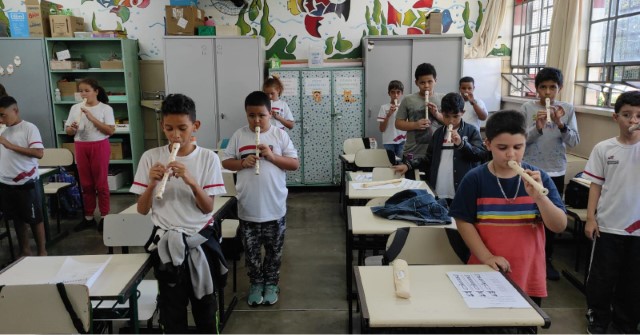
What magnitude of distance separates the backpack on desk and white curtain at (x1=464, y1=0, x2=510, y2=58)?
3.25 m

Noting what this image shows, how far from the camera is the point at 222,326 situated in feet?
9.52

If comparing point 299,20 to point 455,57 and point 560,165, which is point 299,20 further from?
point 560,165

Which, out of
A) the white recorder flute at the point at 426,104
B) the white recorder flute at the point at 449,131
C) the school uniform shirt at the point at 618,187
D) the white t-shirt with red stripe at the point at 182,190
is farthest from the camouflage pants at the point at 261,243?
the school uniform shirt at the point at 618,187

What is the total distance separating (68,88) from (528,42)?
632cm

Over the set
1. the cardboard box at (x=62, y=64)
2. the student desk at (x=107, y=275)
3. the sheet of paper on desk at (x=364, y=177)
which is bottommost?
the student desk at (x=107, y=275)

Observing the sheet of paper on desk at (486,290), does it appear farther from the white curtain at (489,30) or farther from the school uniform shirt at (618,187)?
the white curtain at (489,30)

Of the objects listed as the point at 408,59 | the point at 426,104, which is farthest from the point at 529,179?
the point at 408,59

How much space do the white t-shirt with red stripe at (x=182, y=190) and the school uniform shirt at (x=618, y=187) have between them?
2081 mm

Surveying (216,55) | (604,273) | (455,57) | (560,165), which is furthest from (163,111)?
(455,57)

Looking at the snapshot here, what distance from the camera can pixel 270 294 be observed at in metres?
3.19

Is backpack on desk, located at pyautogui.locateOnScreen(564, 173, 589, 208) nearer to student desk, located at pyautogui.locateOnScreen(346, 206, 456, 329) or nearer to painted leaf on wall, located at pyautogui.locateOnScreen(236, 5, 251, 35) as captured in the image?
student desk, located at pyautogui.locateOnScreen(346, 206, 456, 329)

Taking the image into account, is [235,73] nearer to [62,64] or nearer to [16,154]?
[62,64]

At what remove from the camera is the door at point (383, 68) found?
246 inches

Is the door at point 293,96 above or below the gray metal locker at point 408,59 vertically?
below
